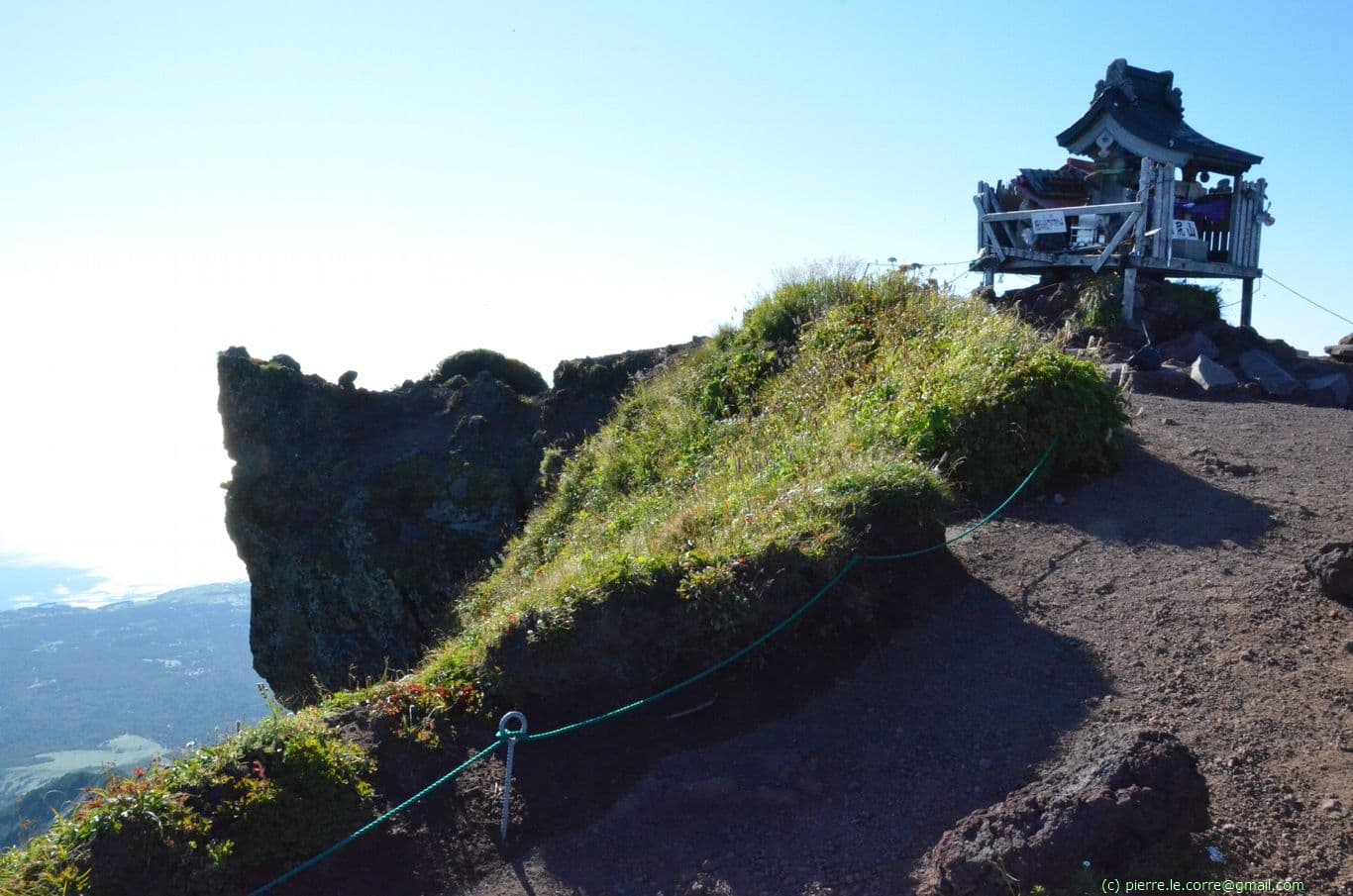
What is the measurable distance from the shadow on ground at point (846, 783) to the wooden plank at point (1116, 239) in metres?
7.46

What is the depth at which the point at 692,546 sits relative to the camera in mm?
6199

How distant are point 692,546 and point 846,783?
1776 mm

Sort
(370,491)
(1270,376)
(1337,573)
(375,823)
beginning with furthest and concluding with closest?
(370,491)
(1270,376)
(1337,573)
(375,823)

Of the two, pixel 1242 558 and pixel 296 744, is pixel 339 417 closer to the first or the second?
pixel 296 744

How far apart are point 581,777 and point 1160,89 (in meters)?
12.5

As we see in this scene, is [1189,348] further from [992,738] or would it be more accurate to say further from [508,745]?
[508,745]

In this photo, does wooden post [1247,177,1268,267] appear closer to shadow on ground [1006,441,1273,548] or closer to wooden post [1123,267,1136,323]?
wooden post [1123,267,1136,323]

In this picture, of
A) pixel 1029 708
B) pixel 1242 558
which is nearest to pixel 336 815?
pixel 1029 708

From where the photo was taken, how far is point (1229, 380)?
10.7 m

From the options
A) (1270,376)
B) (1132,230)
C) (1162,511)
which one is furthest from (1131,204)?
(1162,511)

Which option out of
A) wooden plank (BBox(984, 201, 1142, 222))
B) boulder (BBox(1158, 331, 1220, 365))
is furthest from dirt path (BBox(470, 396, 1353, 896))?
wooden plank (BBox(984, 201, 1142, 222))

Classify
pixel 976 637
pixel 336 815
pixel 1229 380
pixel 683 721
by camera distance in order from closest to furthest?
pixel 336 815
pixel 683 721
pixel 976 637
pixel 1229 380

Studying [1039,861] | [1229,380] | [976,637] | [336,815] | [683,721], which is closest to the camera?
[1039,861]

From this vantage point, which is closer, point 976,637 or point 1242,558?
point 976,637
